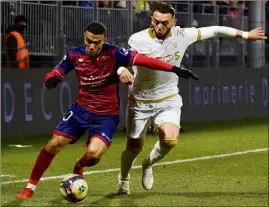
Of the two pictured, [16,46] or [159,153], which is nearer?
[159,153]

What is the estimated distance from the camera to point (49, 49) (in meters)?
20.3

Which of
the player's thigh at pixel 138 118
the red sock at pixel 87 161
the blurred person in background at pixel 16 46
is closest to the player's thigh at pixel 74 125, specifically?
the red sock at pixel 87 161

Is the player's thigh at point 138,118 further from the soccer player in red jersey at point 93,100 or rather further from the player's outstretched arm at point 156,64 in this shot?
the player's outstretched arm at point 156,64

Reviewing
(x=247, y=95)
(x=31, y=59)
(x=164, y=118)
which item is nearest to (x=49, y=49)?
(x=31, y=59)

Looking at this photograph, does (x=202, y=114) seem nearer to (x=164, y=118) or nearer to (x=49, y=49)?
(x=49, y=49)

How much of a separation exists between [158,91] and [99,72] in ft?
3.36

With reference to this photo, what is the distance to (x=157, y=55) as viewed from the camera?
11578mm

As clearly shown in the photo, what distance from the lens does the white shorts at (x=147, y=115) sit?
11633 mm

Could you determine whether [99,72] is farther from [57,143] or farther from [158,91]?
[158,91]

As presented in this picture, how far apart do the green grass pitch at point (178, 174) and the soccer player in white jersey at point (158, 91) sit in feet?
1.97

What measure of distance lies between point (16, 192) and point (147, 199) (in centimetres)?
160

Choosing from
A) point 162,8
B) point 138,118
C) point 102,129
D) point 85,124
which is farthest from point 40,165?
point 162,8

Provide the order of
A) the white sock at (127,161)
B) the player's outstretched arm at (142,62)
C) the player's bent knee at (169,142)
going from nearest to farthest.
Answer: the player's outstretched arm at (142,62) < the player's bent knee at (169,142) < the white sock at (127,161)

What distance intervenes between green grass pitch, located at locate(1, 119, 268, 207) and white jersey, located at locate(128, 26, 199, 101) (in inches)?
46.6
